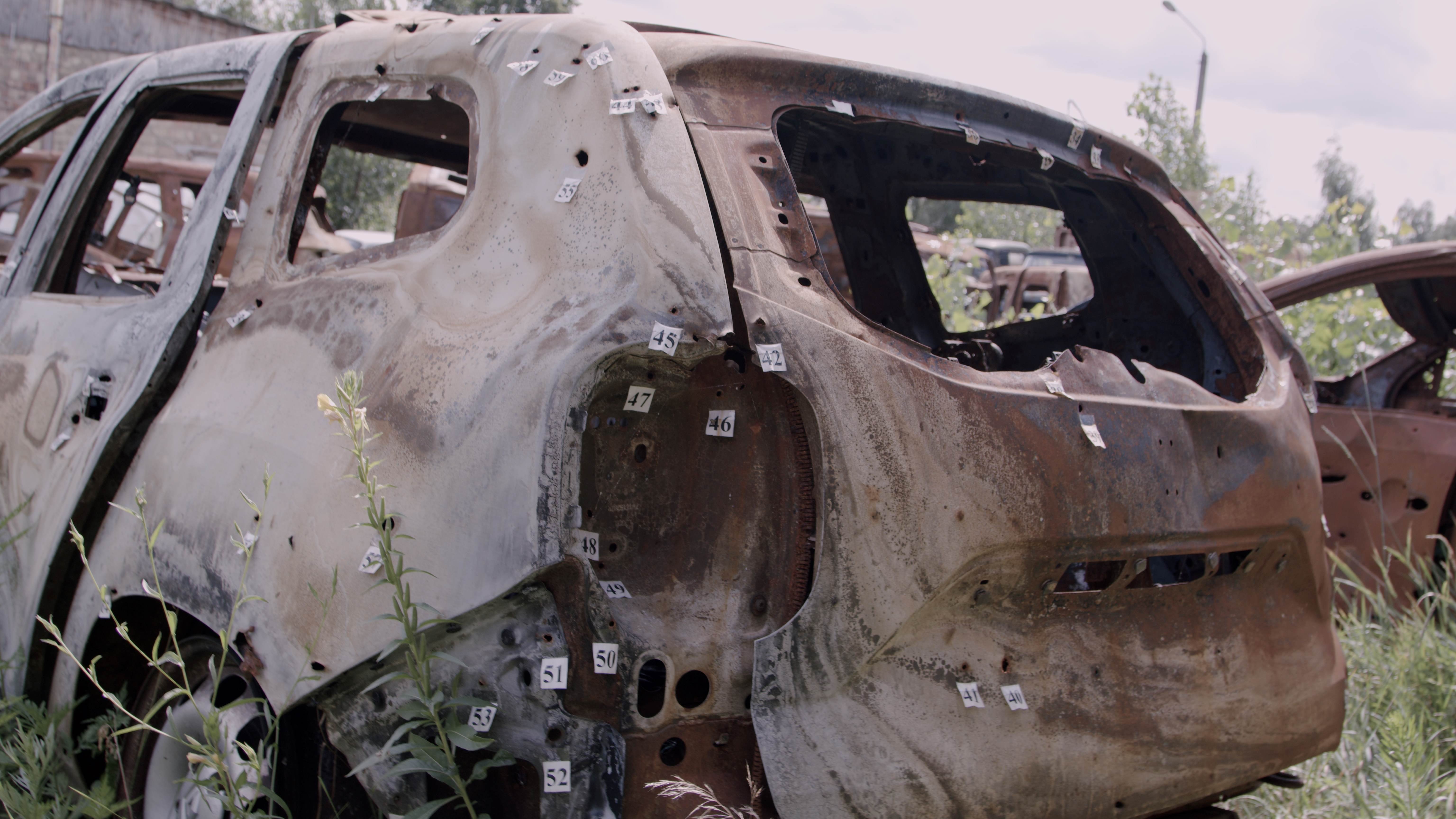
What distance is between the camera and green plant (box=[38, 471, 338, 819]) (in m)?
1.65

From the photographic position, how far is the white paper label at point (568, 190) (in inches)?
68.1

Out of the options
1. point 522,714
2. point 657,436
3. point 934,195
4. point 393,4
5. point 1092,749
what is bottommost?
point 1092,749

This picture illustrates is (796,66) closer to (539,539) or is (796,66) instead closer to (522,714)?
(539,539)

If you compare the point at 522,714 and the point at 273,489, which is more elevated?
the point at 273,489

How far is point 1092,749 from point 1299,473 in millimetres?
852

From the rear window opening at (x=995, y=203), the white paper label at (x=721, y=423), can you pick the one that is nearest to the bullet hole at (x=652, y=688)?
the white paper label at (x=721, y=423)

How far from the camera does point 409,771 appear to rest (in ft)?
5.15

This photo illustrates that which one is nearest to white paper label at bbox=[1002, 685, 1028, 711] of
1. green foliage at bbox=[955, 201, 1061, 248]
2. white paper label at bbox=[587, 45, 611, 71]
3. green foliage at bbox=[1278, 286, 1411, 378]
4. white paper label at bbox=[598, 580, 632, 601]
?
→ white paper label at bbox=[598, 580, 632, 601]

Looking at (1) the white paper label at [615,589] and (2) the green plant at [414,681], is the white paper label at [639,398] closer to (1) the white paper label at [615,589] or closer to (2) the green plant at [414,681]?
(1) the white paper label at [615,589]

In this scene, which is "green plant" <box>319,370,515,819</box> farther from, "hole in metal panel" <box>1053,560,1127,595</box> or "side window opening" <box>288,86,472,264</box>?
"hole in metal panel" <box>1053,560,1127,595</box>

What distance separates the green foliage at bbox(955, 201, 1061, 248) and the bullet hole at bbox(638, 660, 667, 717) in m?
7.08

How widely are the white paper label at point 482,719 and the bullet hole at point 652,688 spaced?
0.23 metres

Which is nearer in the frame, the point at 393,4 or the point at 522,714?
the point at 522,714

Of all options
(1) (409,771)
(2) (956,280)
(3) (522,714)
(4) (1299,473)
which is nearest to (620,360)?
(3) (522,714)
